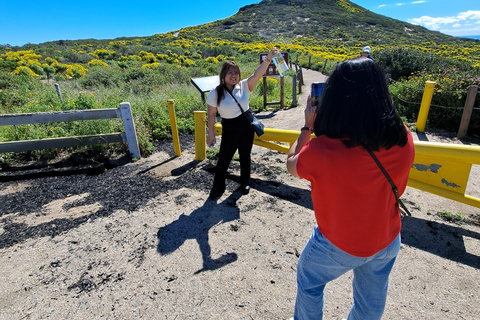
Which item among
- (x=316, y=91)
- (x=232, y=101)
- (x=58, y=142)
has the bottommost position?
(x=58, y=142)

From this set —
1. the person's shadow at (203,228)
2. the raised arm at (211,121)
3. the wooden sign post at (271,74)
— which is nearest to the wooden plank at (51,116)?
the raised arm at (211,121)

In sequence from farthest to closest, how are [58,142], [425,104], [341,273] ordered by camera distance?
[425,104], [58,142], [341,273]

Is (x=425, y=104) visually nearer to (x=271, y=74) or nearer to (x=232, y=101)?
(x=271, y=74)

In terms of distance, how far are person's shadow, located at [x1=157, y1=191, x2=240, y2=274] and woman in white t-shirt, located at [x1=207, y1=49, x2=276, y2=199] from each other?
29 centimetres

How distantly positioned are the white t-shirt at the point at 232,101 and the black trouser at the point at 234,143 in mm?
100

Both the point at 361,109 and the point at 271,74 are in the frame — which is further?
the point at 271,74

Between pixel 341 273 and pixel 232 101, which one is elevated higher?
Result: pixel 232 101

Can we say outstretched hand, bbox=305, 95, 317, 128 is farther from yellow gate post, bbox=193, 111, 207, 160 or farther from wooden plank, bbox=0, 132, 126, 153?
wooden plank, bbox=0, 132, 126, 153

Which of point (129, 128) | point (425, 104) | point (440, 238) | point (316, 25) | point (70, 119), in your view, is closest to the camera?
point (440, 238)

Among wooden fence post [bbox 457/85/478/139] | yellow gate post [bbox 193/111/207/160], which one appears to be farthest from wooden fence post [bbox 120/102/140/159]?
wooden fence post [bbox 457/85/478/139]

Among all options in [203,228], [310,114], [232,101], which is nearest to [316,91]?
[310,114]

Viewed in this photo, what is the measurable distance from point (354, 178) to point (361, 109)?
0.97 feet

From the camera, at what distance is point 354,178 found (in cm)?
121

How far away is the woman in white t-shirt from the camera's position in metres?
3.37
